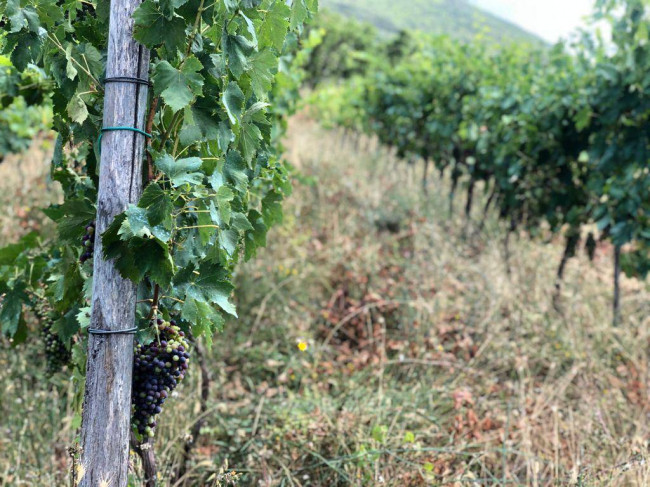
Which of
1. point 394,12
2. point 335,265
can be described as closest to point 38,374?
point 335,265

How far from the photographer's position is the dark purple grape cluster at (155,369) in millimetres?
1701

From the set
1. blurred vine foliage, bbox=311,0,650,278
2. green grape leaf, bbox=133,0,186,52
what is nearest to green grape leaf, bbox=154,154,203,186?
green grape leaf, bbox=133,0,186,52

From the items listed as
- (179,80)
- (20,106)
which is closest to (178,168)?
(179,80)

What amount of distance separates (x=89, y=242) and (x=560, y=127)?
418 centimetres

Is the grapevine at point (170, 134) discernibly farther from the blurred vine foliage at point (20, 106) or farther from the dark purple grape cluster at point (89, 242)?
the blurred vine foliage at point (20, 106)

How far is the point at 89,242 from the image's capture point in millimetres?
1714

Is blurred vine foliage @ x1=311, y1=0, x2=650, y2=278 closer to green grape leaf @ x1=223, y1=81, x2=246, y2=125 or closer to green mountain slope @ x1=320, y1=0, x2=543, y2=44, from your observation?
green grape leaf @ x1=223, y1=81, x2=246, y2=125

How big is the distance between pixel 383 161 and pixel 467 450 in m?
7.56

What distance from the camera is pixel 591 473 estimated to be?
223 centimetres

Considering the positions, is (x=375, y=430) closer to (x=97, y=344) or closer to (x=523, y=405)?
(x=523, y=405)

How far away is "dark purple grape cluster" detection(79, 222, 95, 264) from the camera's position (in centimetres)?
172

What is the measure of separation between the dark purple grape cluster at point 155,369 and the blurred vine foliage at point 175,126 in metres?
0.07

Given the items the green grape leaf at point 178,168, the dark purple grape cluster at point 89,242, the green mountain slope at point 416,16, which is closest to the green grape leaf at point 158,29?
the green grape leaf at point 178,168

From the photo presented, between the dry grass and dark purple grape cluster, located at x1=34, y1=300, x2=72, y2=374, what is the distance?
1.22 feet
